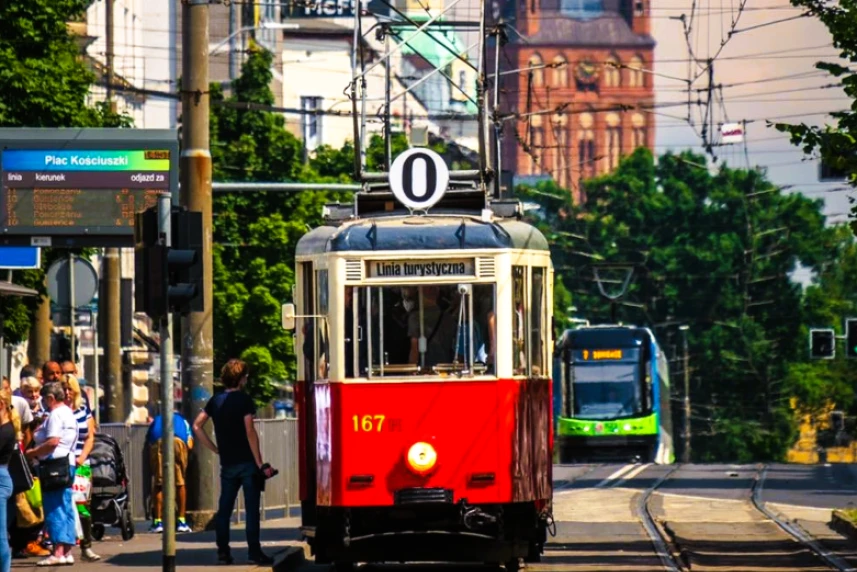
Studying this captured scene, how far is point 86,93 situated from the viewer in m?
36.3

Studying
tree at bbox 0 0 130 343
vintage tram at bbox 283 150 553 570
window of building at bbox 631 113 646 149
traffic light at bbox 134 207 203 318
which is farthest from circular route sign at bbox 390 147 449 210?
window of building at bbox 631 113 646 149

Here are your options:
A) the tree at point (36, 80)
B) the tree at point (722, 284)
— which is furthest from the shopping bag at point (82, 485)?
the tree at point (722, 284)

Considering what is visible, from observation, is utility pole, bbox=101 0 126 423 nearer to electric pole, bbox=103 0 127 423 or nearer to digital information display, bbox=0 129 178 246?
electric pole, bbox=103 0 127 423

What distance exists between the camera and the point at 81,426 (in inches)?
821

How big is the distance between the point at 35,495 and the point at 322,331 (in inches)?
108

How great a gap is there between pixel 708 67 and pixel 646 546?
1969 centimetres

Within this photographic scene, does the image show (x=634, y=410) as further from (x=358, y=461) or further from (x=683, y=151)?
(x=683, y=151)

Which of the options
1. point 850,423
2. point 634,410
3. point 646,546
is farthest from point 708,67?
point 850,423

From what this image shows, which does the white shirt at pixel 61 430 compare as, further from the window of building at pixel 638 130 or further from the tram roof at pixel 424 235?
the window of building at pixel 638 130

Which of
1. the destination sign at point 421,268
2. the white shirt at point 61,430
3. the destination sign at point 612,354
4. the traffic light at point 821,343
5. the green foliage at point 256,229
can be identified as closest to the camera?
the destination sign at point 421,268

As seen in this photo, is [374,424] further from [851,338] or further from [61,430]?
[851,338]

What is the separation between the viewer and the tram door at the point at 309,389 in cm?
1869

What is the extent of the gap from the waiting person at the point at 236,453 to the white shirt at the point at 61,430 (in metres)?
1.18

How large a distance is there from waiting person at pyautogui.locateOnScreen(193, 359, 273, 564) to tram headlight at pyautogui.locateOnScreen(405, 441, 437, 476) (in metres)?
2.30
